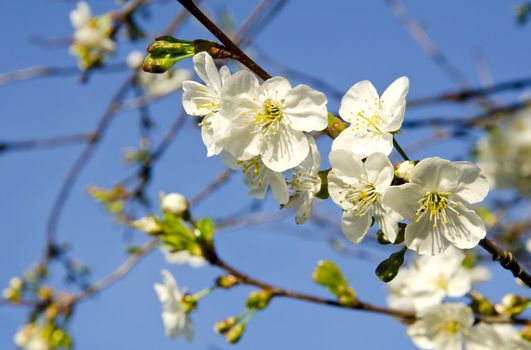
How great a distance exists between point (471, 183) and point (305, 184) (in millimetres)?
328

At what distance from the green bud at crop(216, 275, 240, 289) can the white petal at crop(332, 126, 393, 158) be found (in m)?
0.84

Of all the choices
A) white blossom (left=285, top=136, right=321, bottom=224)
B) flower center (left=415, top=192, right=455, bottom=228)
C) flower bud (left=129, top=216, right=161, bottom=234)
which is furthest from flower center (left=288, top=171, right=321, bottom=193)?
flower bud (left=129, top=216, right=161, bottom=234)

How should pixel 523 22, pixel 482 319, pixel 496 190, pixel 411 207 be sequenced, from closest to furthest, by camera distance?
1. pixel 411 207
2. pixel 482 319
3. pixel 523 22
4. pixel 496 190

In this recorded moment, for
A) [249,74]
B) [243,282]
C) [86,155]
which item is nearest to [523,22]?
[243,282]

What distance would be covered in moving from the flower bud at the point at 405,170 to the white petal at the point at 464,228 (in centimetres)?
16

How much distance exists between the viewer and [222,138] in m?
1.09

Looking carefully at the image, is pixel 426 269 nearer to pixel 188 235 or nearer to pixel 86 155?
pixel 188 235

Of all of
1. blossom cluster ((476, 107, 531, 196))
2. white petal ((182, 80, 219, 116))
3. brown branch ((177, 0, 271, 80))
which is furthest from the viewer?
blossom cluster ((476, 107, 531, 196))

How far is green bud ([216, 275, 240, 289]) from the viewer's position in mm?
1758

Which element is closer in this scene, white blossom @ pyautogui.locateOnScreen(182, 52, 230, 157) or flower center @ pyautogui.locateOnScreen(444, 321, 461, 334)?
white blossom @ pyautogui.locateOnScreen(182, 52, 230, 157)

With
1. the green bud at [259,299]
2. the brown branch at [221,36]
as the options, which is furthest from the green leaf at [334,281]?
the brown branch at [221,36]

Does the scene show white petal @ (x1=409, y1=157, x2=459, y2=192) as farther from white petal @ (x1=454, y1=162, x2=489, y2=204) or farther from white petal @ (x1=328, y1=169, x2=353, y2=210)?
white petal @ (x1=328, y1=169, x2=353, y2=210)

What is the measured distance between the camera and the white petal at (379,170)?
40.1 inches

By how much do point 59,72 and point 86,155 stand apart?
471 mm
